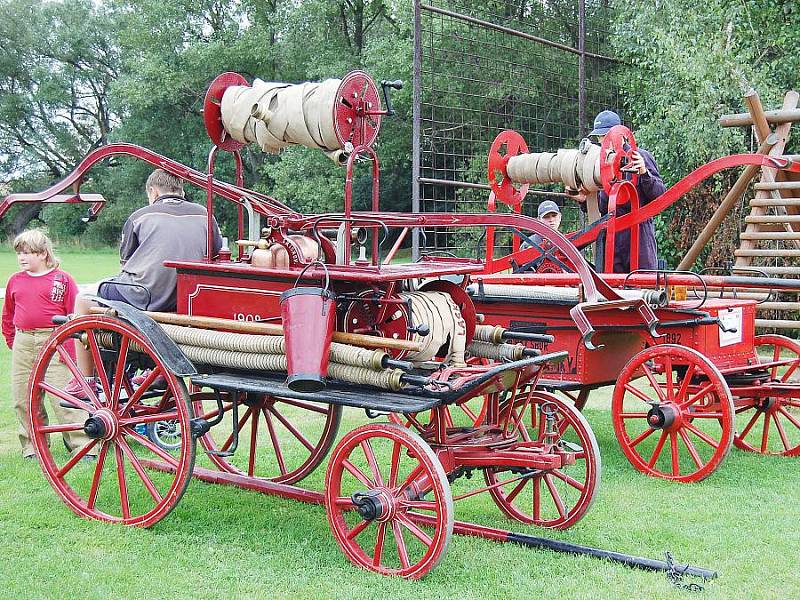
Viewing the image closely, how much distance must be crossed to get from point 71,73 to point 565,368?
3631 centimetres

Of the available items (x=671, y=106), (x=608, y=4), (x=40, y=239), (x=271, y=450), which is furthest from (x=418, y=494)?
(x=608, y=4)

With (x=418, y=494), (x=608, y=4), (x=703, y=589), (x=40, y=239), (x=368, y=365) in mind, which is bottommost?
(x=703, y=589)

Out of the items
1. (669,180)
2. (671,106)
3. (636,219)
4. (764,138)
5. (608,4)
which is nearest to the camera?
(636,219)

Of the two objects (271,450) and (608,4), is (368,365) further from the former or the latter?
(608,4)

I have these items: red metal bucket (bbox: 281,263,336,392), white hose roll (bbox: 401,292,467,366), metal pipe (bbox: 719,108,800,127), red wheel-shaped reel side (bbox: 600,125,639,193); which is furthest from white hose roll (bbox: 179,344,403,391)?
metal pipe (bbox: 719,108,800,127)

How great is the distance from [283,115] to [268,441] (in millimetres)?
3027

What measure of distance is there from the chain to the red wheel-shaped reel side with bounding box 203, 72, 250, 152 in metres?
2.91

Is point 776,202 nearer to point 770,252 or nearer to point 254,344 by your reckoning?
point 770,252

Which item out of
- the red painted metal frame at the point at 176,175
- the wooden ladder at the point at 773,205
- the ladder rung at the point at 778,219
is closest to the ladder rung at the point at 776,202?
the wooden ladder at the point at 773,205

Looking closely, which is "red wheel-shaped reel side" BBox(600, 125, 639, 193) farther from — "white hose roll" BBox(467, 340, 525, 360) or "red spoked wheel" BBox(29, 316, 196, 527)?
"red spoked wheel" BBox(29, 316, 196, 527)

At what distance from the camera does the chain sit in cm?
403

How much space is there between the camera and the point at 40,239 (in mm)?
6254

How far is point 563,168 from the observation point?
23.1 ft

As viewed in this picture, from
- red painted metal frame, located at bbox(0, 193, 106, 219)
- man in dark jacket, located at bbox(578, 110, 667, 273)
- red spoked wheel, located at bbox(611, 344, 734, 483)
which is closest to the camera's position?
red painted metal frame, located at bbox(0, 193, 106, 219)
